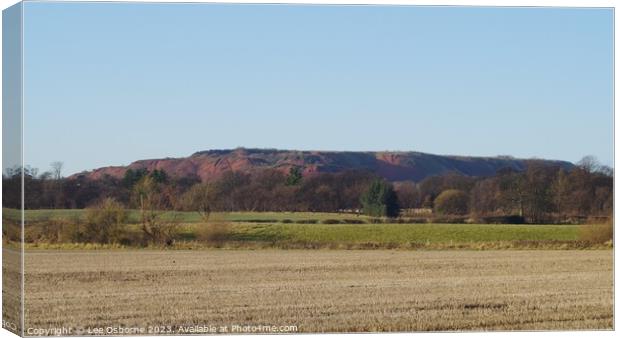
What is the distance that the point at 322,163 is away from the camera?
2545 centimetres

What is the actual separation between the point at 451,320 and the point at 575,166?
4.03 m

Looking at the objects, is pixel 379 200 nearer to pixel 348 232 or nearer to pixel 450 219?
pixel 450 219

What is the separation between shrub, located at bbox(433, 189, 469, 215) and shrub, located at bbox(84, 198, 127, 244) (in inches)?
241

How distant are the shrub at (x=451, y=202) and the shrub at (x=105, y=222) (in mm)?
6117

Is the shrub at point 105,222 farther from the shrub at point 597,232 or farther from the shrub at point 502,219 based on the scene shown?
the shrub at point 597,232

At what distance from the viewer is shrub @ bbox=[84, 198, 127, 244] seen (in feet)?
86.8

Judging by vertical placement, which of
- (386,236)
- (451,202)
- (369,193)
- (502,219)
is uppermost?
(369,193)

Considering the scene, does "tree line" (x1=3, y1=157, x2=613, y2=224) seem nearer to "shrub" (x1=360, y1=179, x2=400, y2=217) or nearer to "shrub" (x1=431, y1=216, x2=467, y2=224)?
"shrub" (x1=360, y1=179, x2=400, y2=217)

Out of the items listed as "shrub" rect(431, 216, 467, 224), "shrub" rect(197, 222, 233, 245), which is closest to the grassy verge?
"shrub" rect(197, 222, 233, 245)

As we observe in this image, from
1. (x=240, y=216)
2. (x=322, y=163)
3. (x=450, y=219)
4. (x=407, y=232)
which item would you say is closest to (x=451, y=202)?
(x=450, y=219)

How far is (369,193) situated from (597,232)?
449 cm

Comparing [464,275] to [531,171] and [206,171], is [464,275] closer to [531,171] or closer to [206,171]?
[531,171]

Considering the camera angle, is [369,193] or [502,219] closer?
[369,193]

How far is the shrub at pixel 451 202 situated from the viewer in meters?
27.2
